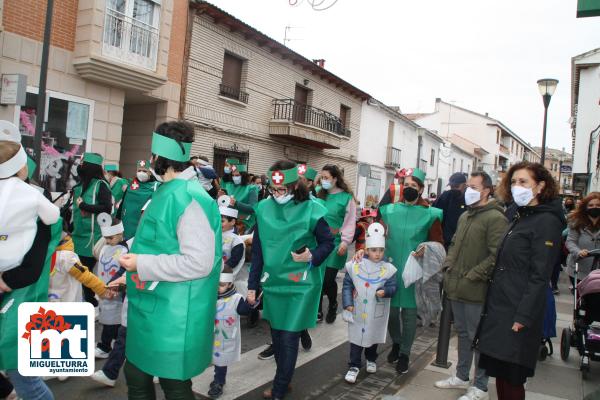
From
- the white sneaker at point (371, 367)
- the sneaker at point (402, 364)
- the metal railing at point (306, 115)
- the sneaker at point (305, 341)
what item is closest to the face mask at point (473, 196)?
the sneaker at point (402, 364)

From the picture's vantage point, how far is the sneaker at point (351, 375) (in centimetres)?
436

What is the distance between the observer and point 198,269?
246 centimetres

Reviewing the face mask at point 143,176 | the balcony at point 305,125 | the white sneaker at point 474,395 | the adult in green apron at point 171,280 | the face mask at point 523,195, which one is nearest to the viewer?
the adult in green apron at point 171,280

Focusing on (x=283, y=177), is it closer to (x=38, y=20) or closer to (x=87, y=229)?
(x=87, y=229)

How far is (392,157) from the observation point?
1143 inches

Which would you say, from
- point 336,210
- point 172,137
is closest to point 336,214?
point 336,210

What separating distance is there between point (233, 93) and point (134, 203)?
9.95 m

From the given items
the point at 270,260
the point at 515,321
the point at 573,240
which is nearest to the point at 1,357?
the point at 270,260

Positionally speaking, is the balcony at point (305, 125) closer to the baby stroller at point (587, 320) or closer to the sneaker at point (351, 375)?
the baby stroller at point (587, 320)

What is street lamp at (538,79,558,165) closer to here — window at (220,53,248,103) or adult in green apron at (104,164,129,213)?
window at (220,53,248,103)

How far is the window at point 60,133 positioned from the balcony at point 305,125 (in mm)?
7908

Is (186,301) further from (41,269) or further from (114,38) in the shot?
(114,38)

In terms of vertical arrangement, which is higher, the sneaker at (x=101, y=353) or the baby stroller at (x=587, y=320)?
the baby stroller at (x=587, y=320)

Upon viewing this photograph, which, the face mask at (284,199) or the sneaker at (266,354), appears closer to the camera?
the face mask at (284,199)
